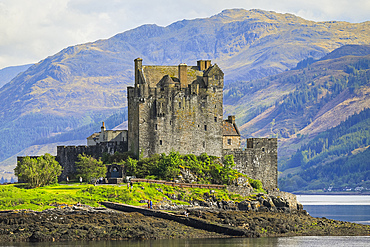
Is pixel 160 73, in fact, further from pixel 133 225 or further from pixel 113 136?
pixel 133 225

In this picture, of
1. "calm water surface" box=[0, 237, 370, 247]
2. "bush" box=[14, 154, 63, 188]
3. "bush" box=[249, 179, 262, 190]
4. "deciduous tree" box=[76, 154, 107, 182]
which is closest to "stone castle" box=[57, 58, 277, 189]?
"bush" box=[249, 179, 262, 190]

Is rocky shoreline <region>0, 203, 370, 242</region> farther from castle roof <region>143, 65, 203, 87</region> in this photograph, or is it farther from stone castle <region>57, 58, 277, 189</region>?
castle roof <region>143, 65, 203, 87</region>

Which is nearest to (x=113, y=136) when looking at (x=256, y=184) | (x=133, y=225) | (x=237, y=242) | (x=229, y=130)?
(x=229, y=130)

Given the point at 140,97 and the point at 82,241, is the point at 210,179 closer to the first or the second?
the point at 140,97

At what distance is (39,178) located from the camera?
11612 centimetres

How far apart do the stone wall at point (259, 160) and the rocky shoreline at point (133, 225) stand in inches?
849

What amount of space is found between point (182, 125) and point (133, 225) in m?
36.4

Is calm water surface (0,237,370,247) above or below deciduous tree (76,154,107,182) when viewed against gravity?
below

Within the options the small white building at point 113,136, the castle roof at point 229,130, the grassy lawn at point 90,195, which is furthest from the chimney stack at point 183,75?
the grassy lawn at point 90,195

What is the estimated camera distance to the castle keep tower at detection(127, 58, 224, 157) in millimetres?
127250

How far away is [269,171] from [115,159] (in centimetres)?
2805

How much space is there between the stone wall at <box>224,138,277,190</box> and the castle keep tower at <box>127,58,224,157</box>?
4228 mm

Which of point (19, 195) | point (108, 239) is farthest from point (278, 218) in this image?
point (19, 195)

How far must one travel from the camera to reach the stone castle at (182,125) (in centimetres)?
12738
